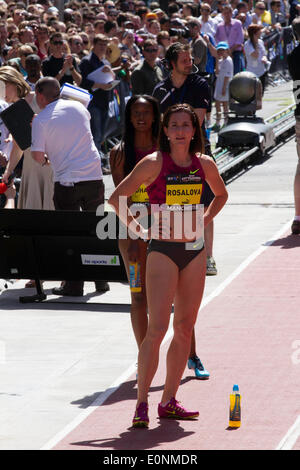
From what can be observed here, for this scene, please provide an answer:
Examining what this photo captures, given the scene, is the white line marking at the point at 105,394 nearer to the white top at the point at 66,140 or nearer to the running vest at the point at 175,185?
the running vest at the point at 175,185

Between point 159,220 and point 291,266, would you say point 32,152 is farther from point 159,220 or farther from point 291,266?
point 159,220

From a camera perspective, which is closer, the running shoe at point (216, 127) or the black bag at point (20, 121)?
the black bag at point (20, 121)

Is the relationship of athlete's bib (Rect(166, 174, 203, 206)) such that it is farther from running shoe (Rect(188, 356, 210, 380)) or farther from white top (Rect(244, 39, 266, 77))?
white top (Rect(244, 39, 266, 77))

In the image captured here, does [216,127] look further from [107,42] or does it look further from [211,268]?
[211,268]

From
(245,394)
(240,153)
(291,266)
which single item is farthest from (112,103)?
(245,394)

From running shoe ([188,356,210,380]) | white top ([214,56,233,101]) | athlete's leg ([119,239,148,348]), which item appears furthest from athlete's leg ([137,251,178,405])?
white top ([214,56,233,101])

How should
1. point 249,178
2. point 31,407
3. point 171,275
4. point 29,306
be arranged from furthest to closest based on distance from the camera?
point 249,178 < point 29,306 < point 31,407 < point 171,275

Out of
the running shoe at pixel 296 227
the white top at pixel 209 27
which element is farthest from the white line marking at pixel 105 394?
the white top at pixel 209 27

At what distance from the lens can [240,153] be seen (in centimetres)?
1831

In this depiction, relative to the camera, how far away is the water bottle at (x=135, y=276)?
24.4ft

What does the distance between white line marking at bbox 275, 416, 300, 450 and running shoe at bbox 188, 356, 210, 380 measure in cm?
116

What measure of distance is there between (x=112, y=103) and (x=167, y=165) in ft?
38.8

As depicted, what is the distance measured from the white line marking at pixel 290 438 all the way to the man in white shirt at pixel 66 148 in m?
4.23

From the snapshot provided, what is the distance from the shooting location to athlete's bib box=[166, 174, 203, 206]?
6.88m
